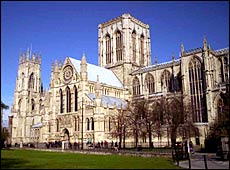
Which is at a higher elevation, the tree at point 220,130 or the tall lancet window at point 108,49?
the tall lancet window at point 108,49

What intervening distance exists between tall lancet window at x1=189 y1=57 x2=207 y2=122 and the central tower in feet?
79.7

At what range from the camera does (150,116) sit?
53.8 meters

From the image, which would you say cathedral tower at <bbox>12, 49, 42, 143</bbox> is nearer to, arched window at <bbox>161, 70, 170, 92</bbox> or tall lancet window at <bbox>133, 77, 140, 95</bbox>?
tall lancet window at <bbox>133, 77, 140, 95</bbox>

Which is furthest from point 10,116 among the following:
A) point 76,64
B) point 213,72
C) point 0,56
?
point 0,56

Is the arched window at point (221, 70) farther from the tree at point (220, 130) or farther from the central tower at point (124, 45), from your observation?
the central tower at point (124, 45)

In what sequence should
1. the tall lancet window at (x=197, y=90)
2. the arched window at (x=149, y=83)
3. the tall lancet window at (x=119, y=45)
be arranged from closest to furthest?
the tall lancet window at (x=197, y=90)
the arched window at (x=149, y=83)
the tall lancet window at (x=119, y=45)

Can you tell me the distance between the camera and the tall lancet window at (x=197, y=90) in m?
56.3

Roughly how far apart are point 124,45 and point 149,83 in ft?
54.9

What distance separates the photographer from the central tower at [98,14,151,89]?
8447 cm

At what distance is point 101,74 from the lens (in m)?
76.9

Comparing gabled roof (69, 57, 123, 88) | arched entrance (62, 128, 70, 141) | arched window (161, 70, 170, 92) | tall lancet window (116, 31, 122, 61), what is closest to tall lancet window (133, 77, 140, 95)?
gabled roof (69, 57, 123, 88)

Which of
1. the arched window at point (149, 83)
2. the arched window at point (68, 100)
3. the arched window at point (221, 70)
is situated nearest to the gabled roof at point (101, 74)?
the arched window at point (68, 100)

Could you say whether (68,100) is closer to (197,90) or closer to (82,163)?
(197,90)

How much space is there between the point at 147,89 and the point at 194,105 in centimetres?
1909
